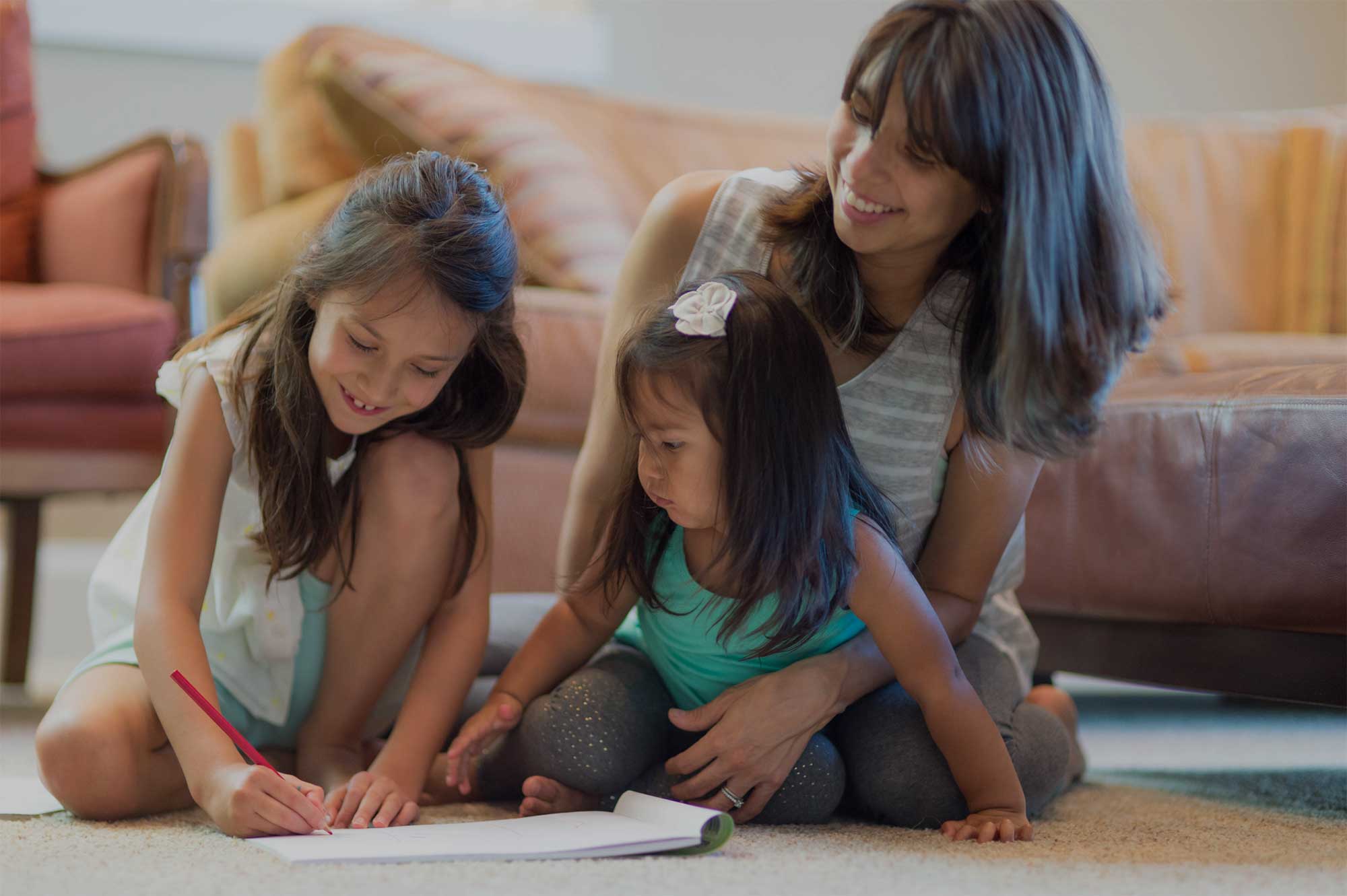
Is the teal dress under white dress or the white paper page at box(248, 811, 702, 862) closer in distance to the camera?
the white paper page at box(248, 811, 702, 862)

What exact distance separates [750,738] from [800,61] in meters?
2.27

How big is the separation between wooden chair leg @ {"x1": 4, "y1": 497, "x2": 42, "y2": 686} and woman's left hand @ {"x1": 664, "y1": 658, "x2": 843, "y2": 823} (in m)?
1.13

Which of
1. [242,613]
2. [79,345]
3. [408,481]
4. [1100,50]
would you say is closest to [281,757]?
[242,613]

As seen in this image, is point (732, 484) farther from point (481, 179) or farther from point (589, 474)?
point (481, 179)

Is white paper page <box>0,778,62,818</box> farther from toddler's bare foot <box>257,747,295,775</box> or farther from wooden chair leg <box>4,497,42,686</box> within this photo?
wooden chair leg <box>4,497,42,686</box>

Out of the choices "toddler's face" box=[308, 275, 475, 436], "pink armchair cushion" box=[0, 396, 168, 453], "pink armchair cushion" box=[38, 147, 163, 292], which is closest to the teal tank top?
"toddler's face" box=[308, 275, 475, 436]

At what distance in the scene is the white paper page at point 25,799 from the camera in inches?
36.3

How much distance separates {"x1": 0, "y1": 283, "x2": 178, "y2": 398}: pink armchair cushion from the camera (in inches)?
59.9

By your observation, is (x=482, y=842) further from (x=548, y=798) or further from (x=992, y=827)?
(x=992, y=827)

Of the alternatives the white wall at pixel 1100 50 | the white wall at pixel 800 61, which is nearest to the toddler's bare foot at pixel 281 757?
the white wall at pixel 800 61

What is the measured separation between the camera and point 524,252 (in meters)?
1.69

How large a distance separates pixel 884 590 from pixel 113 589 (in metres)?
0.64

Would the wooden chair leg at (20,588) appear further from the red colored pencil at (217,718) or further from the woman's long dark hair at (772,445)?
the woman's long dark hair at (772,445)

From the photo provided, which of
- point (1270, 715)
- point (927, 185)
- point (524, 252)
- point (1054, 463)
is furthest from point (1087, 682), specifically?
point (927, 185)
